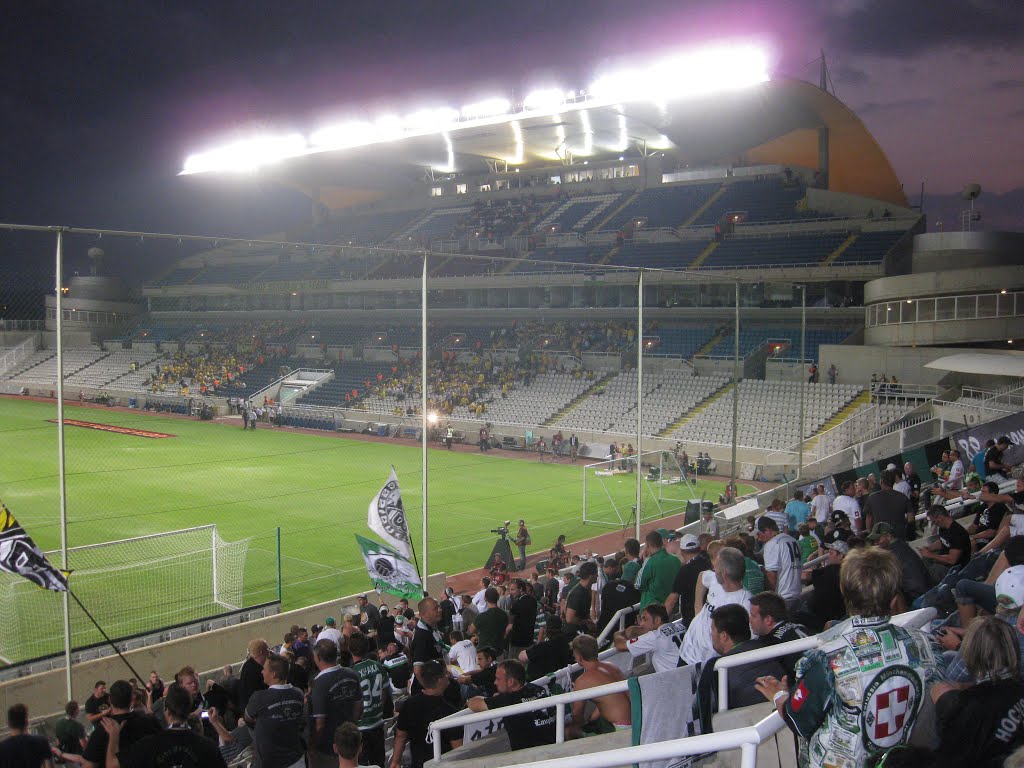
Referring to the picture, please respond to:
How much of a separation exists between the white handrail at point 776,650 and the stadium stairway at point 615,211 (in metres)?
45.9

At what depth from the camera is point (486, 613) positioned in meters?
7.24

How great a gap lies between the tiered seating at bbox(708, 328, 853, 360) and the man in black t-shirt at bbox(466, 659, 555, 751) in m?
31.6

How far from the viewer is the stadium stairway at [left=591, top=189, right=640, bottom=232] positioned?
49344 millimetres

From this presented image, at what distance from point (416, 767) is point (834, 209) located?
43.0m

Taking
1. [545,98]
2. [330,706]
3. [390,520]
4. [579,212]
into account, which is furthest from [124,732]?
[579,212]

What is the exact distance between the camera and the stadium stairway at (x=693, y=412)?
32438mm

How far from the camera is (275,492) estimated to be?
24844mm

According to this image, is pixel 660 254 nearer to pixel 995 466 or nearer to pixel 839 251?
pixel 839 251

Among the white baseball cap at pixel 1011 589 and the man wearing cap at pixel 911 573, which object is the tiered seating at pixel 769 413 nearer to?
the man wearing cap at pixel 911 573

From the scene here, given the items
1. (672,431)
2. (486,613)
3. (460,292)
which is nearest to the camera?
(486,613)

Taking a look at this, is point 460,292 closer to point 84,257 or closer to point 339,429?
point 339,429

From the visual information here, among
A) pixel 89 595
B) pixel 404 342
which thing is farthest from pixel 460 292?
pixel 89 595

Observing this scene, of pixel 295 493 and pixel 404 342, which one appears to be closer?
pixel 295 493

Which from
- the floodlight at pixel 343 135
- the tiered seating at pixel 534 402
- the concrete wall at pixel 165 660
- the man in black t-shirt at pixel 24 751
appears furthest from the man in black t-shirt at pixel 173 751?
the floodlight at pixel 343 135
